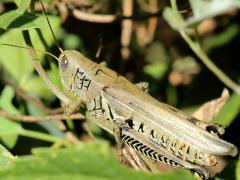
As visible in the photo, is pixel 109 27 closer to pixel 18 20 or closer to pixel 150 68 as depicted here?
pixel 150 68

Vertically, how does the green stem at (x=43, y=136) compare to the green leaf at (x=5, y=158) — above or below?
below

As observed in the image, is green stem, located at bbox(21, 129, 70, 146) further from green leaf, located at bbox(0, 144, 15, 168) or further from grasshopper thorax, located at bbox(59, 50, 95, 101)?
green leaf, located at bbox(0, 144, 15, 168)

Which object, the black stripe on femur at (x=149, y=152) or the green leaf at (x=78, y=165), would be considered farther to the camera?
the black stripe on femur at (x=149, y=152)

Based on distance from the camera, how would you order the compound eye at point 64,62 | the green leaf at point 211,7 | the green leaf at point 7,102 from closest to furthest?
the green leaf at point 211,7 → the compound eye at point 64,62 → the green leaf at point 7,102

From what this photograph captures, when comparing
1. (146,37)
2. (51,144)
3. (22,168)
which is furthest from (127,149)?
(146,37)

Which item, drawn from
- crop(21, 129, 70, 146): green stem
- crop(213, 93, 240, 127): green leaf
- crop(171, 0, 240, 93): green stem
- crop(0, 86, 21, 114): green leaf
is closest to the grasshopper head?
crop(21, 129, 70, 146): green stem

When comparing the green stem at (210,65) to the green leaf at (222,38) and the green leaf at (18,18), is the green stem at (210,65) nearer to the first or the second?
the green leaf at (18,18)

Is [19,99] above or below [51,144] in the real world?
above

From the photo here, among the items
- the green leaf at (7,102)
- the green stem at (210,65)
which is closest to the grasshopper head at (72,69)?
the green leaf at (7,102)
